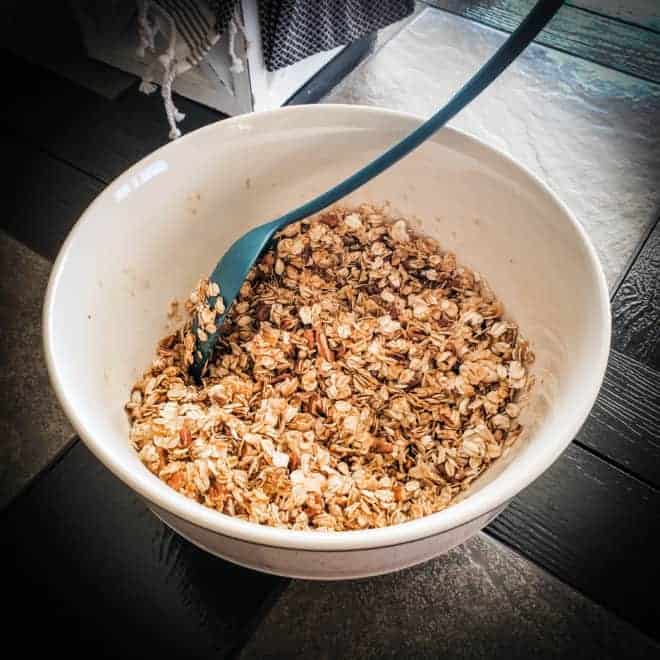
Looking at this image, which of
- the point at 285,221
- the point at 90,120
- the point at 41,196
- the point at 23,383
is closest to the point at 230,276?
the point at 285,221

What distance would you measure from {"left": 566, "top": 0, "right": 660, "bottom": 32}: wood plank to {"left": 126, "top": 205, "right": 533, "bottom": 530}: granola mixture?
999 mm

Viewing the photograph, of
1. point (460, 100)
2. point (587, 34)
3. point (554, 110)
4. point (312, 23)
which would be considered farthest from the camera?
point (587, 34)

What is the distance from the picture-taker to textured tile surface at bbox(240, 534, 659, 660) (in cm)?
76

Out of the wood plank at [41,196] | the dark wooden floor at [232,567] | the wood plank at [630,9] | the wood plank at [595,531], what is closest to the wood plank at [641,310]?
the dark wooden floor at [232,567]

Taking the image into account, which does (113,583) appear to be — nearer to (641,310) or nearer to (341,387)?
(341,387)

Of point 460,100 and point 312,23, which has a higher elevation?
point 460,100

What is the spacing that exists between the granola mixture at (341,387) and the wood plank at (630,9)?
999mm

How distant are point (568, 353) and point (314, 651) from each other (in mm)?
454

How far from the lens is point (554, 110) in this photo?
1.32m

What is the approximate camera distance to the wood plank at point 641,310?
999mm

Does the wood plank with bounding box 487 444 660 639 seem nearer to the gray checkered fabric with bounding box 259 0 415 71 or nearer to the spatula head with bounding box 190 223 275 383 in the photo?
the spatula head with bounding box 190 223 275 383

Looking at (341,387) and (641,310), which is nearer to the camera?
(341,387)

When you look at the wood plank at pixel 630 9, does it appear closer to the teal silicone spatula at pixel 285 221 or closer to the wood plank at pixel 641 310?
the wood plank at pixel 641 310

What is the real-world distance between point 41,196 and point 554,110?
102 centimetres
